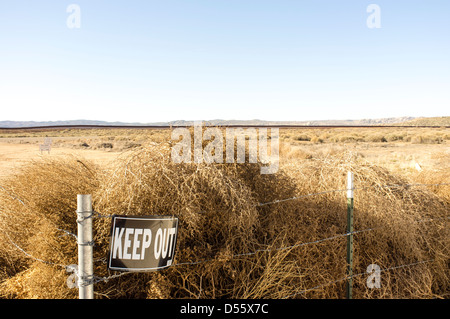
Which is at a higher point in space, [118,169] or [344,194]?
[118,169]

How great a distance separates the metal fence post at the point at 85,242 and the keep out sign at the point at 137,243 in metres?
0.15

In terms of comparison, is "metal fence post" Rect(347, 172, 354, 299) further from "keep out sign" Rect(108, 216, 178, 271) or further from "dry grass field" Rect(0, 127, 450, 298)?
"keep out sign" Rect(108, 216, 178, 271)

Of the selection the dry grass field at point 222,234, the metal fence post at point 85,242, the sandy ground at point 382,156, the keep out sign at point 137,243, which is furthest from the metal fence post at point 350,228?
the sandy ground at point 382,156

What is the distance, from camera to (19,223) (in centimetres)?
393

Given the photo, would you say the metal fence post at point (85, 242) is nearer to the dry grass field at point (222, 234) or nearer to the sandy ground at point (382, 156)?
the dry grass field at point (222, 234)

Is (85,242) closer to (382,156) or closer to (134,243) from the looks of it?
(134,243)

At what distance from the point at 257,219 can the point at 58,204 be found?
216 centimetres

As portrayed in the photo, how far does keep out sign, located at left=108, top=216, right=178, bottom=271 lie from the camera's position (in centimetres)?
234

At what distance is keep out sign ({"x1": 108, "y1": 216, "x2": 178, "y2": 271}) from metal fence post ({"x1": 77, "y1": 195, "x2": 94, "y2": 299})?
0.50 feet

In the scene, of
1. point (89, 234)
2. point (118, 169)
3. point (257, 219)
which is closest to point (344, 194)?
point (257, 219)

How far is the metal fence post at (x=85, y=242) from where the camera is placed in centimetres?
220

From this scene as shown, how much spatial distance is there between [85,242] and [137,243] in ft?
1.08

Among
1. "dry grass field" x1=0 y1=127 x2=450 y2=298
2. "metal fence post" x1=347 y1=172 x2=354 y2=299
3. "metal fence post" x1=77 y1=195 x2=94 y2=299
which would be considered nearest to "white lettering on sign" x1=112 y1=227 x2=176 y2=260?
"metal fence post" x1=77 y1=195 x2=94 y2=299
